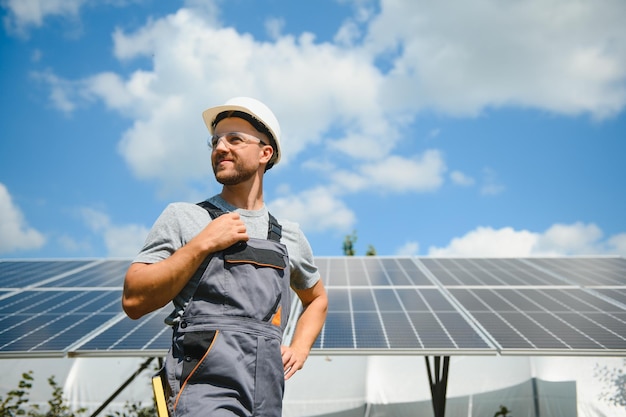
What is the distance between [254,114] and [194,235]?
652 mm

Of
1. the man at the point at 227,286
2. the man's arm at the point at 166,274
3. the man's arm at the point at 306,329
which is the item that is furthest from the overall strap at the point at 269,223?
the man's arm at the point at 306,329

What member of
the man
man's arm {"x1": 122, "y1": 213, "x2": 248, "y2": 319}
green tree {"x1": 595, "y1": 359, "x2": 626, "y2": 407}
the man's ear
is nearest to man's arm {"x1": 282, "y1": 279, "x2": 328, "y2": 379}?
the man

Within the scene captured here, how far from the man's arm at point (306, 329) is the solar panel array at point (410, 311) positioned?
3047mm

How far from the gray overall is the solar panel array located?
3601 mm

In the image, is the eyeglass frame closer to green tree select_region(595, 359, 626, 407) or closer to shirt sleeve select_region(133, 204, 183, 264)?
shirt sleeve select_region(133, 204, 183, 264)

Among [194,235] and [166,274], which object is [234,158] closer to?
[194,235]

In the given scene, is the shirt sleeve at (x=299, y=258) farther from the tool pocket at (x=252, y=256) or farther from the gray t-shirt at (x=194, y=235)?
the tool pocket at (x=252, y=256)

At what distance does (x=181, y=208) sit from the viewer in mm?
1890

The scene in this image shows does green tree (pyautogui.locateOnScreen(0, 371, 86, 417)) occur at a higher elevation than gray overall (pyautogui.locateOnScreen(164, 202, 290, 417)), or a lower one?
lower

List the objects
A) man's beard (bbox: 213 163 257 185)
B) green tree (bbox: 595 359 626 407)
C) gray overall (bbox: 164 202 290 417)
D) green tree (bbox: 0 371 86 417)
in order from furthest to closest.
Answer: green tree (bbox: 595 359 626 407), green tree (bbox: 0 371 86 417), man's beard (bbox: 213 163 257 185), gray overall (bbox: 164 202 290 417)

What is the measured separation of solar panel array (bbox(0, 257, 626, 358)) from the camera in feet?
17.5

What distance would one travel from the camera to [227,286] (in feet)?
5.61

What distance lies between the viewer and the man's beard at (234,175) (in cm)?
198

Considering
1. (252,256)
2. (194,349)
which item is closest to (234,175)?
(252,256)
